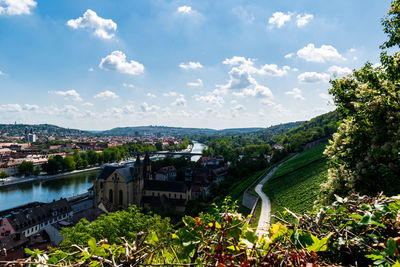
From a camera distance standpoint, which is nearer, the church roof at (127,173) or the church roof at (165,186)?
the church roof at (127,173)

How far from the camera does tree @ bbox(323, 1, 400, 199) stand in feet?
18.4

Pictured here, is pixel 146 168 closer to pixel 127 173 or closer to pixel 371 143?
pixel 127 173

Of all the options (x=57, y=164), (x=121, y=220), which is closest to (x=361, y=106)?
(x=121, y=220)

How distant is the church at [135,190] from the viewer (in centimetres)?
3650

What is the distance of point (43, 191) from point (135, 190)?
3189 centimetres

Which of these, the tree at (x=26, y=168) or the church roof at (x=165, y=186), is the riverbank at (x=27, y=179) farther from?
the church roof at (x=165, y=186)

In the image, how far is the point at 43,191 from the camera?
182ft

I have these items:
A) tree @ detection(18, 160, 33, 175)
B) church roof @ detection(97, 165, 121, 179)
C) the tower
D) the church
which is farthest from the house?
tree @ detection(18, 160, 33, 175)

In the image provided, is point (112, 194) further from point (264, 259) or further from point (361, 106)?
point (264, 259)

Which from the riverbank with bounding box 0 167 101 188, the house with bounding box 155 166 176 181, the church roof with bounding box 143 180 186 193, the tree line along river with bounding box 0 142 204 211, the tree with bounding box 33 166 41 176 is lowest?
the tree line along river with bounding box 0 142 204 211

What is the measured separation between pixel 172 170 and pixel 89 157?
45.6 meters

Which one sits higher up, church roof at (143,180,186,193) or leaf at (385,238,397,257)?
leaf at (385,238,397,257)

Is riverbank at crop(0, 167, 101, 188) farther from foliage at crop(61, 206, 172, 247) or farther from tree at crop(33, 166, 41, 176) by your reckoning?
foliage at crop(61, 206, 172, 247)

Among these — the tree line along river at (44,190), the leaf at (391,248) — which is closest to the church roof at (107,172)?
the tree line along river at (44,190)
